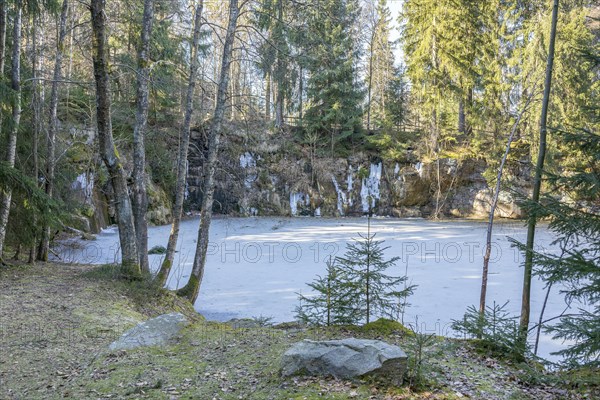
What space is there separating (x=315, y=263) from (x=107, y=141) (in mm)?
5967

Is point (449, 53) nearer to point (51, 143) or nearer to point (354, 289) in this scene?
point (51, 143)

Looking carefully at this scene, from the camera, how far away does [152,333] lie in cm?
376

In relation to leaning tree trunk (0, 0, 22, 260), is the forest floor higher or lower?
lower

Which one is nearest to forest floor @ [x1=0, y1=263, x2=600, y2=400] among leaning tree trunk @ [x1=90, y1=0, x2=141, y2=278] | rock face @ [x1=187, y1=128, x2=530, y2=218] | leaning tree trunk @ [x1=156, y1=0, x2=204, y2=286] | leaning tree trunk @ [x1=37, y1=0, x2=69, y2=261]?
leaning tree trunk @ [x1=90, y1=0, x2=141, y2=278]

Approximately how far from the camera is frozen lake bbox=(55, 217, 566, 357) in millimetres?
7043

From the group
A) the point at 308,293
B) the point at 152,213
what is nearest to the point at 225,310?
the point at 308,293

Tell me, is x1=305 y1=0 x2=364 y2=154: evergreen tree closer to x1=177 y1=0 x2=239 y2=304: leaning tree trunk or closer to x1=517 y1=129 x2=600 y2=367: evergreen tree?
x1=177 y1=0 x2=239 y2=304: leaning tree trunk

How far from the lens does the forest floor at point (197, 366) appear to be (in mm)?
2590

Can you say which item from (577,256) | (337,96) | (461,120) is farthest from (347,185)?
(577,256)

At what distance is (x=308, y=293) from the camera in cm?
771

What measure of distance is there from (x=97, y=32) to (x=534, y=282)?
8942 millimetres

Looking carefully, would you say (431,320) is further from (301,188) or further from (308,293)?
(301,188)

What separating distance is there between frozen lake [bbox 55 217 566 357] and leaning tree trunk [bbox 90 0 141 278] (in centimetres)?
174

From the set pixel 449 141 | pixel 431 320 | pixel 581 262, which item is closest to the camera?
pixel 581 262
